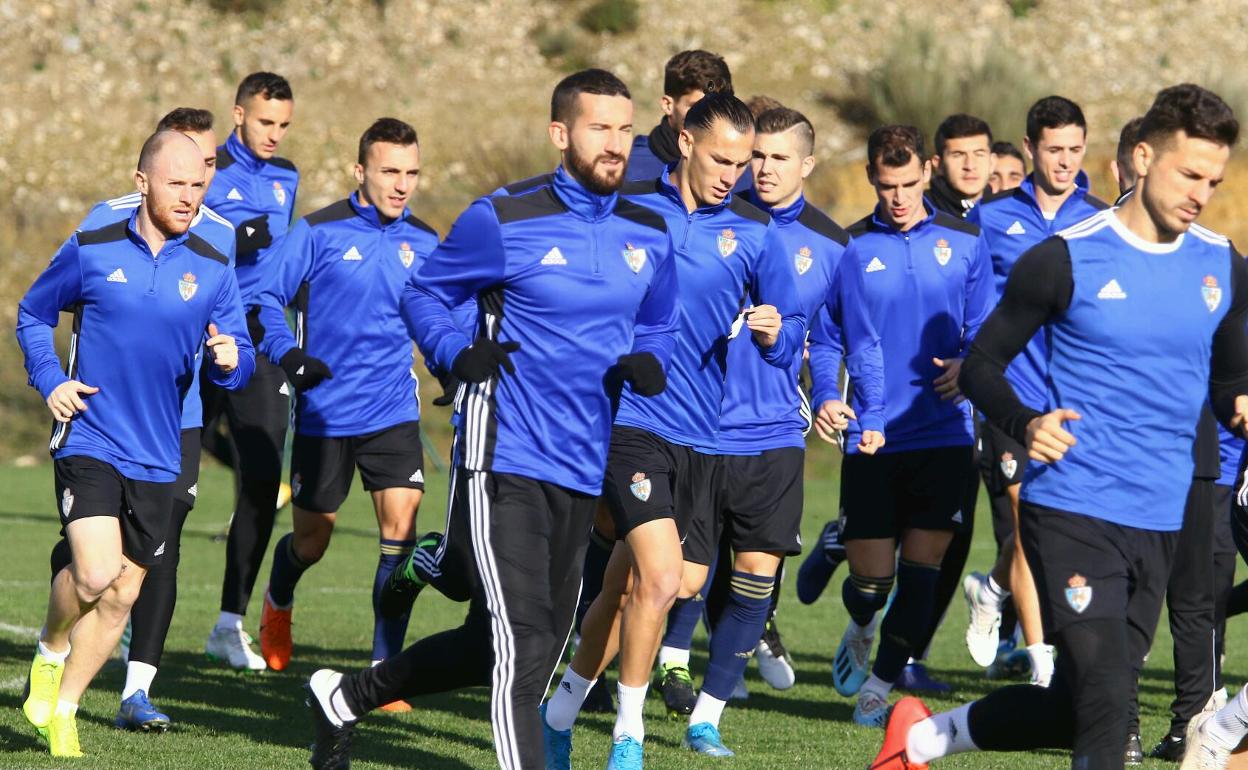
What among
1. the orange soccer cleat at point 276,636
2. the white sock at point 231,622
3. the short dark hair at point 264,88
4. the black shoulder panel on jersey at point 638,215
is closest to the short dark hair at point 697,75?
the short dark hair at point 264,88

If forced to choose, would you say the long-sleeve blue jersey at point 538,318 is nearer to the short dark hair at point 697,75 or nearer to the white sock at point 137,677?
the white sock at point 137,677

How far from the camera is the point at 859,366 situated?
26.9ft

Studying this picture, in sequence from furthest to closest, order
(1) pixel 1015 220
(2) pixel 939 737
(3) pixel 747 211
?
(1) pixel 1015 220, (3) pixel 747 211, (2) pixel 939 737

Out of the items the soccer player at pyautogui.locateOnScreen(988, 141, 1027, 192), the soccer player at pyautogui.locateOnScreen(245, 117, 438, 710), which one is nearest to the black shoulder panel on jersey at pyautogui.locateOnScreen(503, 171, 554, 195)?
the soccer player at pyautogui.locateOnScreen(245, 117, 438, 710)

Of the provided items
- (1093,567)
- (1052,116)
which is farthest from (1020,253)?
(1093,567)

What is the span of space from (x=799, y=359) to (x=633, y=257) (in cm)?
218

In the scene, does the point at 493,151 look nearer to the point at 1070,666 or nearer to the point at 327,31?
the point at 327,31

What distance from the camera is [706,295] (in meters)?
7.29

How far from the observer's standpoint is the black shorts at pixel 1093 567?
5.30m

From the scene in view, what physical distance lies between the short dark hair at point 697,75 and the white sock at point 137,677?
346cm

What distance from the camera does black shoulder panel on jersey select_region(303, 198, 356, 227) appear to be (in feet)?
29.8

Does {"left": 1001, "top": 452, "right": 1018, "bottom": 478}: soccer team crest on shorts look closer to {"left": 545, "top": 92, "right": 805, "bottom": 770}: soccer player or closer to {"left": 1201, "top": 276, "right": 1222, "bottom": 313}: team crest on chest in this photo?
{"left": 545, "top": 92, "right": 805, "bottom": 770}: soccer player

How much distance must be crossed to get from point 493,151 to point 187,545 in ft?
58.9

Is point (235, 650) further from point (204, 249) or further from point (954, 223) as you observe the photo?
point (954, 223)
